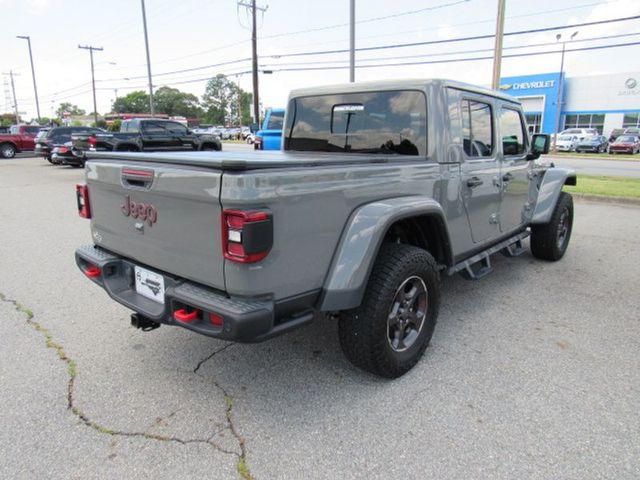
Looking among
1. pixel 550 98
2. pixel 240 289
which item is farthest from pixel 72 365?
pixel 550 98

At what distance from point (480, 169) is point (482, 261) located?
3.22 feet

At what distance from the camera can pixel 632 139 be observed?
95.4ft

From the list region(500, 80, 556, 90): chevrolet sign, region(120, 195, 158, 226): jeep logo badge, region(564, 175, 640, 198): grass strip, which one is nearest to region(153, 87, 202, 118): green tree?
region(500, 80, 556, 90): chevrolet sign

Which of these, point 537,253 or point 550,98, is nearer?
point 537,253

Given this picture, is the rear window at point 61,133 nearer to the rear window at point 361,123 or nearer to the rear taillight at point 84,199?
the rear window at point 361,123

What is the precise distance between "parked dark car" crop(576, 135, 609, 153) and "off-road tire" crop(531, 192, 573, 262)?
29.2m

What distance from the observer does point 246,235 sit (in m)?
2.04

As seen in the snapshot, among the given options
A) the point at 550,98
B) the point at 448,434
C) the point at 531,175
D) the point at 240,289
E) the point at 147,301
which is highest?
the point at 550,98

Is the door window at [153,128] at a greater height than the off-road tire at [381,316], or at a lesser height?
greater

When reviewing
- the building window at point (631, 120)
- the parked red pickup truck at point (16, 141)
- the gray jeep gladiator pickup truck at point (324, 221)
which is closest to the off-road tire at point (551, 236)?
the gray jeep gladiator pickup truck at point (324, 221)

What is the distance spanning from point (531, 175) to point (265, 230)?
3.76 meters

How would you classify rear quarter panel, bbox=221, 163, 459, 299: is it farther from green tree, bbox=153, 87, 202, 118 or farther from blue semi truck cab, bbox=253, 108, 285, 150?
green tree, bbox=153, 87, 202, 118

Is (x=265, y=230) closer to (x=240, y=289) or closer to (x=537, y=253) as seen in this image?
(x=240, y=289)

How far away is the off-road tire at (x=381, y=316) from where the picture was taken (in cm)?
262
